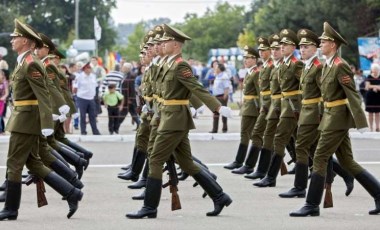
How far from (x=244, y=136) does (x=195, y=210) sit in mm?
4672

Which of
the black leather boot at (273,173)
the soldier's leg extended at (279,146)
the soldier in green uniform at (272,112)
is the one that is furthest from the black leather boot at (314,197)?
the soldier in green uniform at (272,112)

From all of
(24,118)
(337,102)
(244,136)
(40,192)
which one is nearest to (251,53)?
(244,136)

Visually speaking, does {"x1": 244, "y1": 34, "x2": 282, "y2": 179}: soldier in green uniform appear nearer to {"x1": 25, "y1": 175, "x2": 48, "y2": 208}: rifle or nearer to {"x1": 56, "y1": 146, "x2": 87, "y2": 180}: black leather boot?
{"x1": 56, "y1": 146, "x2": 87, "y2": 180}: black leather boot

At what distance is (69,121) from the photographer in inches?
981

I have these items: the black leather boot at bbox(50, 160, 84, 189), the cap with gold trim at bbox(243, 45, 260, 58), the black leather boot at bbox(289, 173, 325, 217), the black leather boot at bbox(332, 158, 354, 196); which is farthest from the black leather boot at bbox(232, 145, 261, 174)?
the black leather boot at bbox(289, 173, 325, 217)

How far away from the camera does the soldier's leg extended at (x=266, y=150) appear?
1538 centimetres

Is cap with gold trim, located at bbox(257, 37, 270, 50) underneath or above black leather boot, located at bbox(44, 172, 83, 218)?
above

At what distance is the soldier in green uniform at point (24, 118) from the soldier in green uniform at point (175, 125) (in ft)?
2.58

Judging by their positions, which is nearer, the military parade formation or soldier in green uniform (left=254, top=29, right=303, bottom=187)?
the military parade formation

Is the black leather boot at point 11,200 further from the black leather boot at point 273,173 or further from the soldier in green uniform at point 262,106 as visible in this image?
the soldier in green uniform at point 262,106

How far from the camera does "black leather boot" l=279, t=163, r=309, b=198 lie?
44.6 feet

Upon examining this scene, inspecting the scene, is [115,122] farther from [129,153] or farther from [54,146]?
[54,146]

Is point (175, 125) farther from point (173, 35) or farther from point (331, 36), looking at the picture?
point (331, 36)

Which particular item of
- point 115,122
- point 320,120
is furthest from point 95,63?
point 320,120
